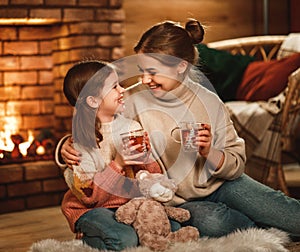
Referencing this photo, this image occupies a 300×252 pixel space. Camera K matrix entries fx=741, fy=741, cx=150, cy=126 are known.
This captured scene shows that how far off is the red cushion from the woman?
4.53 feet

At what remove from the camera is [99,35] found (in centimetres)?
375

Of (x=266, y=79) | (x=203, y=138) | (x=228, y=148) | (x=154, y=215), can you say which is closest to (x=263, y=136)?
(x=266, y=79)

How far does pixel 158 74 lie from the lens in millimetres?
2473

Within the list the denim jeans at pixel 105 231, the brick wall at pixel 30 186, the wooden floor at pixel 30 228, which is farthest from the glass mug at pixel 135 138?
the brick wall at pixel 30 186

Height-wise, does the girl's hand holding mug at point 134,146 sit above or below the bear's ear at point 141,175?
above

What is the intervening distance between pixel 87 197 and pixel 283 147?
1487mm

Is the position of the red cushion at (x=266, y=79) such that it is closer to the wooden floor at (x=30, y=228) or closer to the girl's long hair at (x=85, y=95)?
the wooden floor at (x=30, y=228)

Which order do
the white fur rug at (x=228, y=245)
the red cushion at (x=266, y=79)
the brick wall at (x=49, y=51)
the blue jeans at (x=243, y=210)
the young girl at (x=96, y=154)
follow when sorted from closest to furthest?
the white fur rug at (x=228, y=245), the young girl at (x=96, y=154), the blue jeans at (x=243, y=210), the brick wall at (x=49, y=51), the red cushion at (x=266, y=79)

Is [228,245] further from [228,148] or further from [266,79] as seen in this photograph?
[266,79]

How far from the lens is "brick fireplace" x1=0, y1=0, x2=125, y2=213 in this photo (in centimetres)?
356

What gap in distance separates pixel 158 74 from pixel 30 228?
102 centimetres

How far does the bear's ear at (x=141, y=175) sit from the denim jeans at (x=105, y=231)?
0.45 ft

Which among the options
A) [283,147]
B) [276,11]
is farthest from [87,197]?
[276,11]

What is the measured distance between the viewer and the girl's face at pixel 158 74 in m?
2.47
